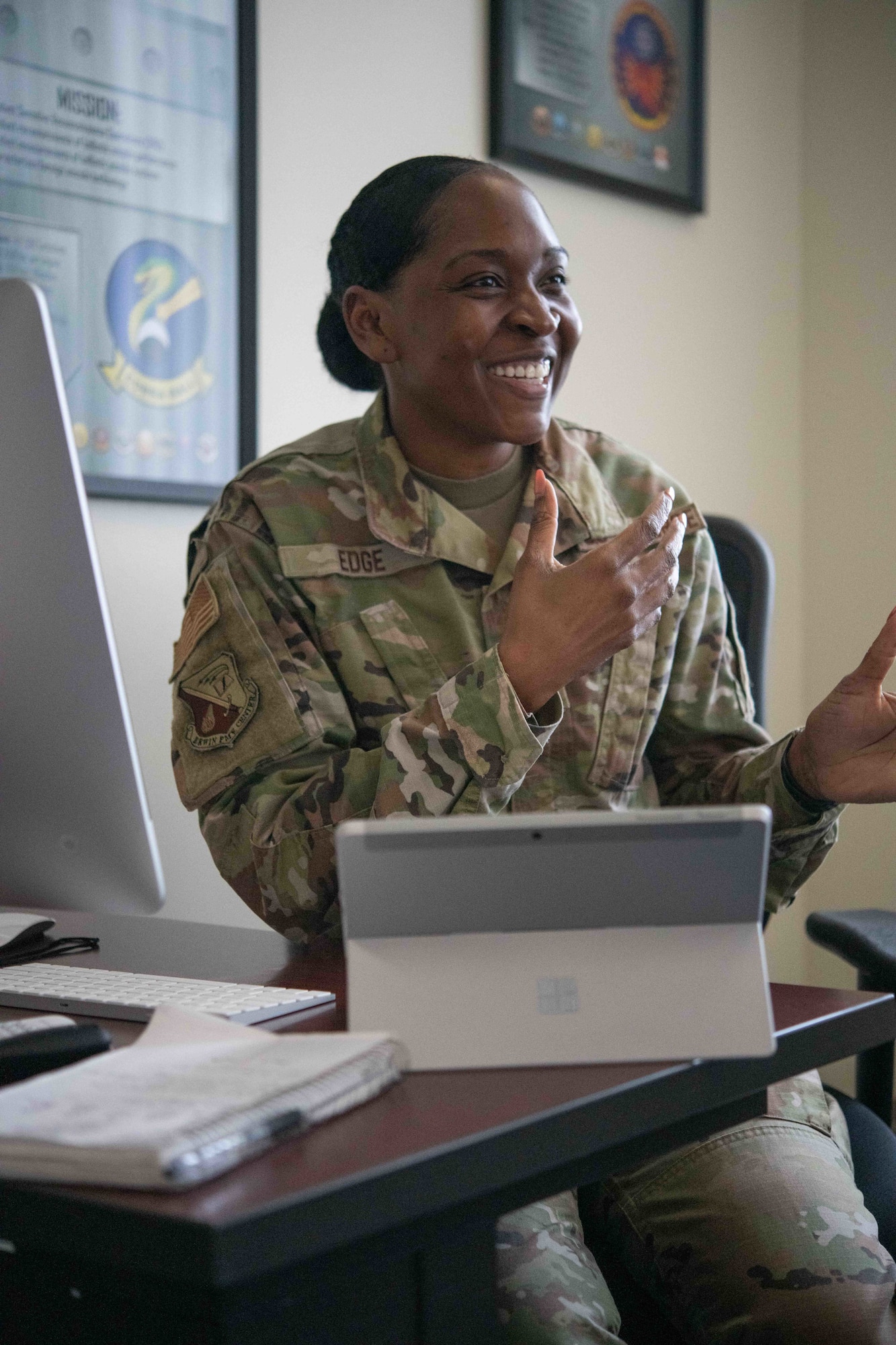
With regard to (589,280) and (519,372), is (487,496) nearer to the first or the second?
(519,372)

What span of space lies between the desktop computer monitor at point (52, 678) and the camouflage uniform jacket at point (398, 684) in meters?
0.16

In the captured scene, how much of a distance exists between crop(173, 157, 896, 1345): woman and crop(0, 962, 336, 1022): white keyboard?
0.76ft

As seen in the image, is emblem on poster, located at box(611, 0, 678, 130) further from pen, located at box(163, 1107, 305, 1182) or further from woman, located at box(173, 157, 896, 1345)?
pen, located at box(163, 1107, 305, 1182)

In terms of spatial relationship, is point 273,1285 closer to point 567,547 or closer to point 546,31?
point 567,547

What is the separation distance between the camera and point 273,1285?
1.78 ft

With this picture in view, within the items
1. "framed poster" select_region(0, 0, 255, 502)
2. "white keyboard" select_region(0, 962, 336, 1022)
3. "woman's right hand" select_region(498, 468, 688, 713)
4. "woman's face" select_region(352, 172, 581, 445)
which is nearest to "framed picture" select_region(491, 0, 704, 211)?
"framed poster" select_region(0, 0, 255, 502)

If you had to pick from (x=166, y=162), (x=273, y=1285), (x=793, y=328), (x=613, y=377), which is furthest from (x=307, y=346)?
(x=273, y=1285)

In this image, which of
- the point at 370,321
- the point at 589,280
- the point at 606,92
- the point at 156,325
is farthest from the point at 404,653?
the point at 606,92

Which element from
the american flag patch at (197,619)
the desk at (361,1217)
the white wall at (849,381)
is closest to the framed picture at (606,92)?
the white wall at (849,381)

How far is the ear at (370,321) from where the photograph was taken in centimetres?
146

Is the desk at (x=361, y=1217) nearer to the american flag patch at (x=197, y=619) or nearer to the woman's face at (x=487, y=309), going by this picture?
the american flag patch at (x=197, y=619)

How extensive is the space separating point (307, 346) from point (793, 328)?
1250 millimetres

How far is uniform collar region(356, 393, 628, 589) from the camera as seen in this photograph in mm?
1358

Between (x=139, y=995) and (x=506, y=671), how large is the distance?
0.36 metres
